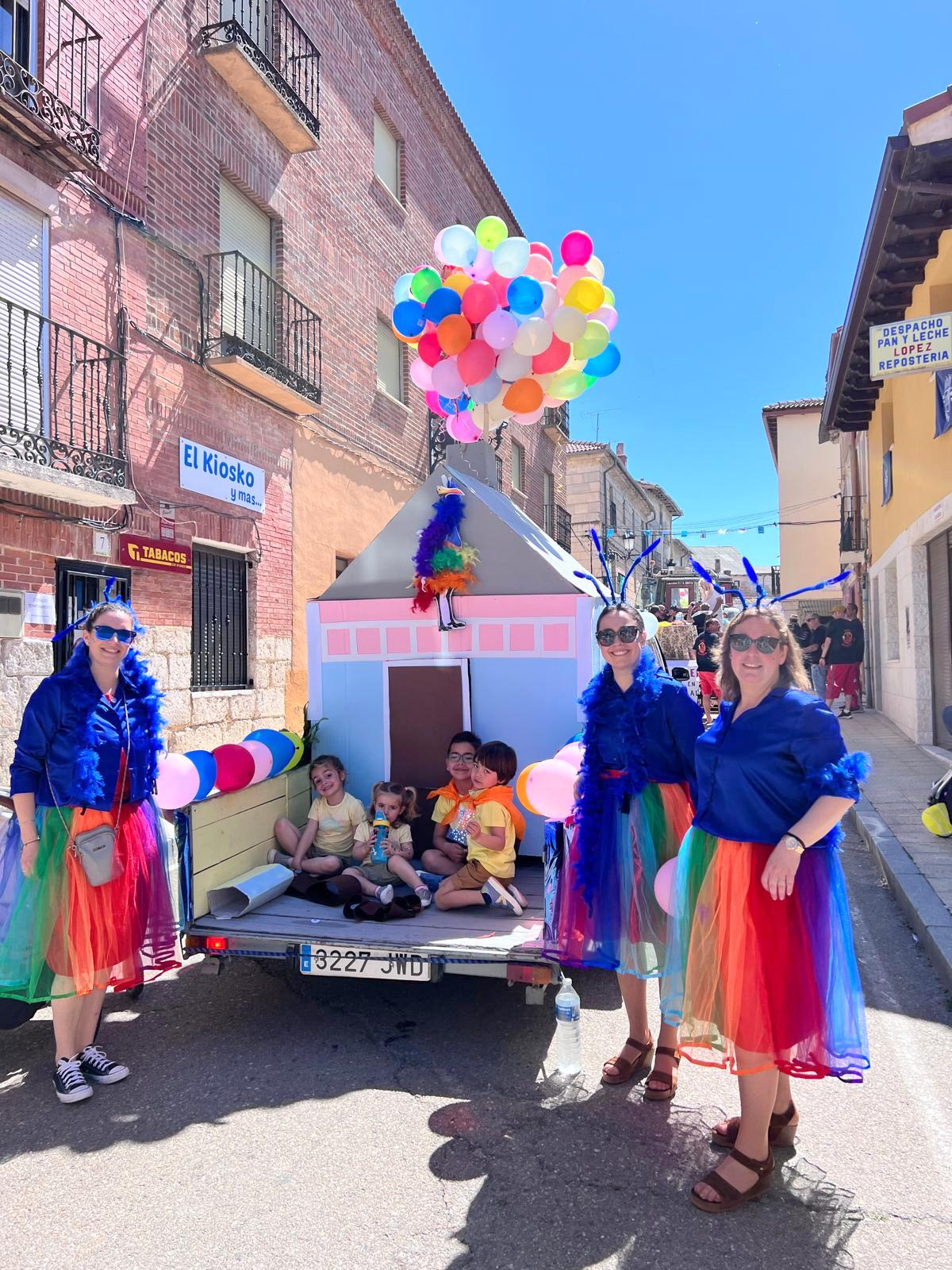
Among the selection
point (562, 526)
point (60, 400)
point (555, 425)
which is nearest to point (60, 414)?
point (60, 400)

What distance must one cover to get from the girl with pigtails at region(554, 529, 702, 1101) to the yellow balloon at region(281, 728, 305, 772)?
7.16 feet

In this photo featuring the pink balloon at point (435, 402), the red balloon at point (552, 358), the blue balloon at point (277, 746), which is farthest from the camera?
the pink balloon at point (435, 402)

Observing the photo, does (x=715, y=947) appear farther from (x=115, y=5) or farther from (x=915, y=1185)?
(x=115, y=5)

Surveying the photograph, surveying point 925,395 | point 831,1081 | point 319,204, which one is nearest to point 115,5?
point 319,204

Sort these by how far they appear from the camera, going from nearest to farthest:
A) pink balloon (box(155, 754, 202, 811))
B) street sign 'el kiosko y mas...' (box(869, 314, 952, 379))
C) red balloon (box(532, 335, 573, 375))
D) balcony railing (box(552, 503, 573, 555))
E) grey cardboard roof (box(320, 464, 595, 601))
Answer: pink balloon (box(155, 754, 202, 811)), grey cardboard roof (box(320, 464, 595, 601)), red balloon (box(532, 335, 573, 375)), street sign 'el kiosko y mas...' (box(869, 314, 952, 379)), balcony railing (box(552, 503, 573, 555))

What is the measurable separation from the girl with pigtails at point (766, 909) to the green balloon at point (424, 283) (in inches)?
152

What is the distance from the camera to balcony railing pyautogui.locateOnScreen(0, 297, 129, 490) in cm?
725

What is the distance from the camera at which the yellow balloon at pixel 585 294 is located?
561cm

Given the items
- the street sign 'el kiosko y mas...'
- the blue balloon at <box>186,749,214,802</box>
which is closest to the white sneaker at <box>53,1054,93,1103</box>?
the blue balloon at <box>186,749,214,802</box>

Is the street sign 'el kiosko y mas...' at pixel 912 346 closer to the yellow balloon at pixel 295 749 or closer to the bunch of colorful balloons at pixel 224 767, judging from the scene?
the yellow balloon at pixel 295 749

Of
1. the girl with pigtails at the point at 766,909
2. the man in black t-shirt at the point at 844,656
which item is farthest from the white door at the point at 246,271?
the man in black t-shirt at the point at 844,656

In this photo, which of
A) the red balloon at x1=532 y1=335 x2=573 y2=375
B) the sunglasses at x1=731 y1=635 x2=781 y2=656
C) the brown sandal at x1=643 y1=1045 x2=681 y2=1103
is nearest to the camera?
the sunglasses at x1=731 y1=635 x2=781 y2=656

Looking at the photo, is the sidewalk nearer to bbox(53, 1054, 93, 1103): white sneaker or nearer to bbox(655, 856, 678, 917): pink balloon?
bbox(655, 856, 678, 917): pink balloon

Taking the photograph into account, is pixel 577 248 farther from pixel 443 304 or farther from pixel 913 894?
pixel 913 894
